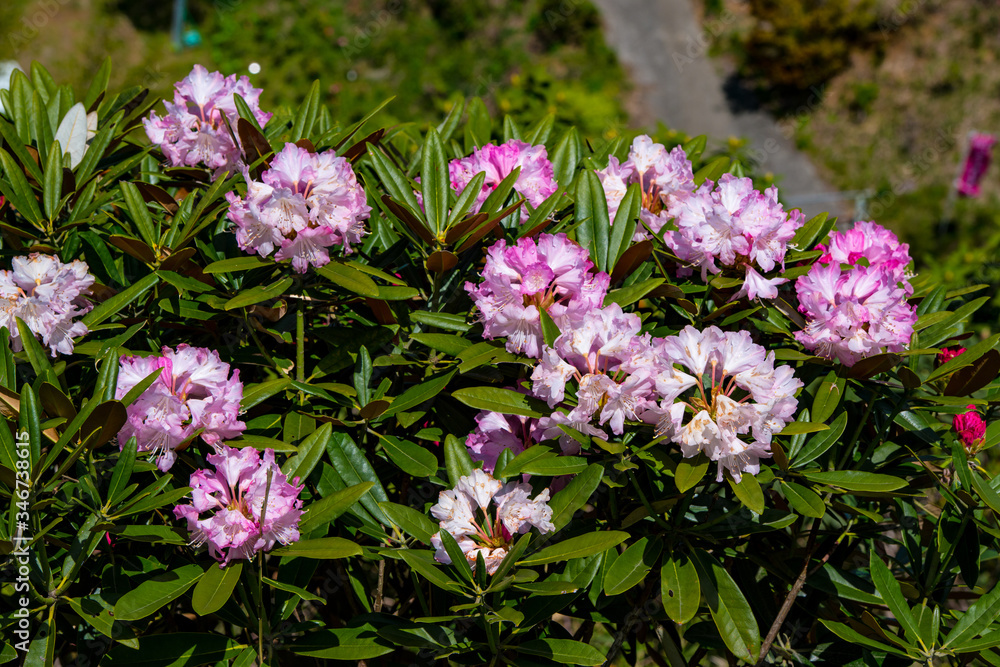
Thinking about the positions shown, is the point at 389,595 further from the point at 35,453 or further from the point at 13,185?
the point at 13,185

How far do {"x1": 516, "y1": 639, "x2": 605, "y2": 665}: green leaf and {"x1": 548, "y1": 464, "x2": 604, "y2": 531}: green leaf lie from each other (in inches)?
7.4

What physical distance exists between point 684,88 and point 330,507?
31.8ft

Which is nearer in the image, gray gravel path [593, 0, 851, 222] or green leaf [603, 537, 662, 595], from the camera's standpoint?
green leaf [603, 537, 662, 595]

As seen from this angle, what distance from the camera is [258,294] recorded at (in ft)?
4.58

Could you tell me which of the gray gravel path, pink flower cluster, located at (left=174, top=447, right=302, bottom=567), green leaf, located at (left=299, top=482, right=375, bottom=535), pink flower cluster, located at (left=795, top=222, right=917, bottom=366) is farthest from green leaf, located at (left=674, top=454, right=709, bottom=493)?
the gray gravel path

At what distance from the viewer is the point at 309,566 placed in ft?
4.48

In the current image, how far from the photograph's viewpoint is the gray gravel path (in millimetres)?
9430

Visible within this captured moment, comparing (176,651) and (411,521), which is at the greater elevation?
(411,521)

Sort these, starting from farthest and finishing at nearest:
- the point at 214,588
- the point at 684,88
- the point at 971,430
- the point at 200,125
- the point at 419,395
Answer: the point at 684,88 < the point at 200,125 < the point at 971,430 < the point at 419,395 < the point at 214,588

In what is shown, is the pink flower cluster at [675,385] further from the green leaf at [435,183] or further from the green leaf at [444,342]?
the green leaf at [435,183]

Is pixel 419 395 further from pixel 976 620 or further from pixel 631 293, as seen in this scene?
pixel 976 620

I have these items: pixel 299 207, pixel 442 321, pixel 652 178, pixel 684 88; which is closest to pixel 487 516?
pixel 442 321

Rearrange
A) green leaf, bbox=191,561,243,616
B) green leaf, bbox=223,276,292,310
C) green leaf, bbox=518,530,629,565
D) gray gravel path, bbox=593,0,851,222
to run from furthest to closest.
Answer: gray gravel path, bbox=593,0,851,222 < green leaf, bbox=223,276,292,310 < green leaf, bbox=518,530,629,565 < green leaf, bbox=191,561,243,616

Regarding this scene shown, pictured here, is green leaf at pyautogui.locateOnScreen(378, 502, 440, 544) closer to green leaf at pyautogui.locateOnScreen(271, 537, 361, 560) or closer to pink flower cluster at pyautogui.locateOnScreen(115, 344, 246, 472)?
green leaf at pyautogui.locateOnScreen(271, 537, 361, 560)
